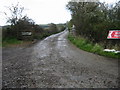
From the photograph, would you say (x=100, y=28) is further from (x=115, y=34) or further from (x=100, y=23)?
(x=115, y=34)

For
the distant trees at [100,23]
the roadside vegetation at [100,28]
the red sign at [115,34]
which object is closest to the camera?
the red sign at [115,34]

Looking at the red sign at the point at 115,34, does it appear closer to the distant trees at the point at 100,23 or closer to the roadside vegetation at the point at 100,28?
the roadside vegetation at the point at 100,28

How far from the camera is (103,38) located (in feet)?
39.1

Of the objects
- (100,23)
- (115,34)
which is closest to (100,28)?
(100,23)

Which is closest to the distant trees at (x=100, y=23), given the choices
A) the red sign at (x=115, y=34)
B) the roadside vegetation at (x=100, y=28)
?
the roadside vegetation at (x=100, y=28)

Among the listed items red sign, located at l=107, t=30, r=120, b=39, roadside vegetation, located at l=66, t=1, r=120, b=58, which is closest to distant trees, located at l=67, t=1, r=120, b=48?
roadside vegetation, located at l=66, t=1, r=120, b=58

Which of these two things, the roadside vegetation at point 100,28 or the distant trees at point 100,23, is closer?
the roadside vegetation at point 100,28

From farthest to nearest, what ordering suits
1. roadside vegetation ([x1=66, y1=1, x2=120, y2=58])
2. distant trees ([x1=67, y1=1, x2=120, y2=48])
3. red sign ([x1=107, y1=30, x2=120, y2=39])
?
distant trees ([x1=67, y1=1, x2=120, y2=48]) < roadside vegetation ([x1=66, y1=1, x2=120, y2=58]) < red sign ([x1=107, y1=30, x2=120, y2=39])

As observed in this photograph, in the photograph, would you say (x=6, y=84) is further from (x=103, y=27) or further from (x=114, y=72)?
(x=103, y=27)

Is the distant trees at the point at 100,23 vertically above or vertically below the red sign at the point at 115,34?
above

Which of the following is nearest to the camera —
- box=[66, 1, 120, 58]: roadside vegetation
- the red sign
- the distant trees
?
the red sign

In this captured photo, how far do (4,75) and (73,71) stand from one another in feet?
10.2

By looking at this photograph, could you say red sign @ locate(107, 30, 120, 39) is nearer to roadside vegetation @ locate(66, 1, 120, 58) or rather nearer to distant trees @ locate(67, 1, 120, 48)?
roadside vegetation @ locate(66, 1, 120, 58)

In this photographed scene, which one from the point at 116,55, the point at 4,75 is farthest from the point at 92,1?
the point at 4,75
